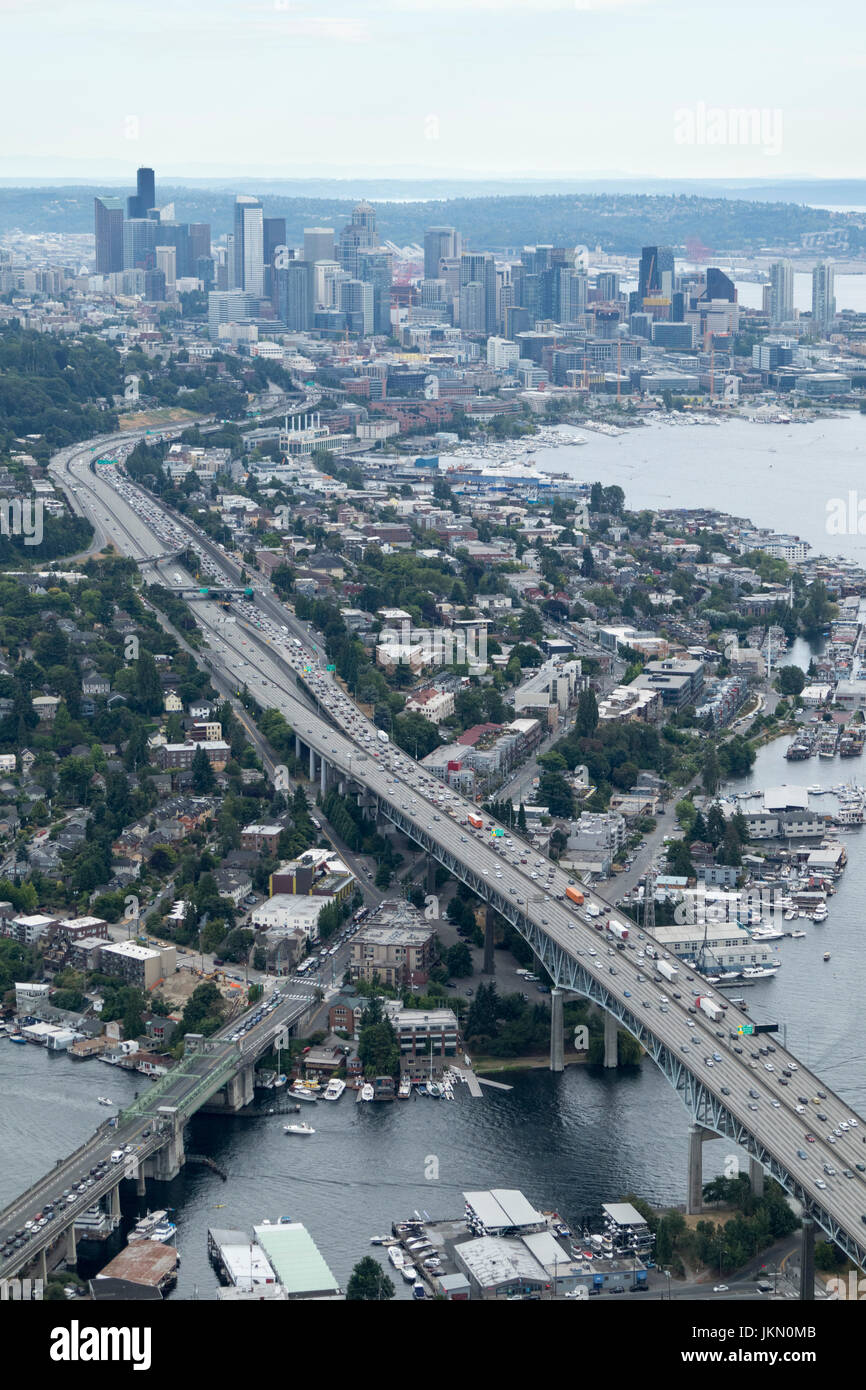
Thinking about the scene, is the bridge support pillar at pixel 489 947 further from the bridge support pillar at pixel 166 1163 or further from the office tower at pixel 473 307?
the office tower at pixel 473 307

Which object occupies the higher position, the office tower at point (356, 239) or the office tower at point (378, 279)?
the office tower at point (356, 239)

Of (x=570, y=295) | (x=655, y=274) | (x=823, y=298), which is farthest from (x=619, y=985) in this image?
(x=823, y=298)

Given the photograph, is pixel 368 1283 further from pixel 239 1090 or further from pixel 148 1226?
pixel 239 1090

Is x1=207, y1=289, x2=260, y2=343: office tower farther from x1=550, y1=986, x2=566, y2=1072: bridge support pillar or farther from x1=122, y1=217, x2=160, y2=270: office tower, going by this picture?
x1=550, y1=986, x2=566, y2=1072: bridge support pillar

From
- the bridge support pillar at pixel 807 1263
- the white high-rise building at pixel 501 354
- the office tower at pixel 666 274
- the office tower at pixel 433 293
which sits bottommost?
the bridge support pillar at pixel 807 1263

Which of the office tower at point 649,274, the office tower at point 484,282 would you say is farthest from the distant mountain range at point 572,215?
the office tower at point 484,282

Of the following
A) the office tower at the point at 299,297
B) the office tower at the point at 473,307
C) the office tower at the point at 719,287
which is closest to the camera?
the office tower at the point at 299,297
